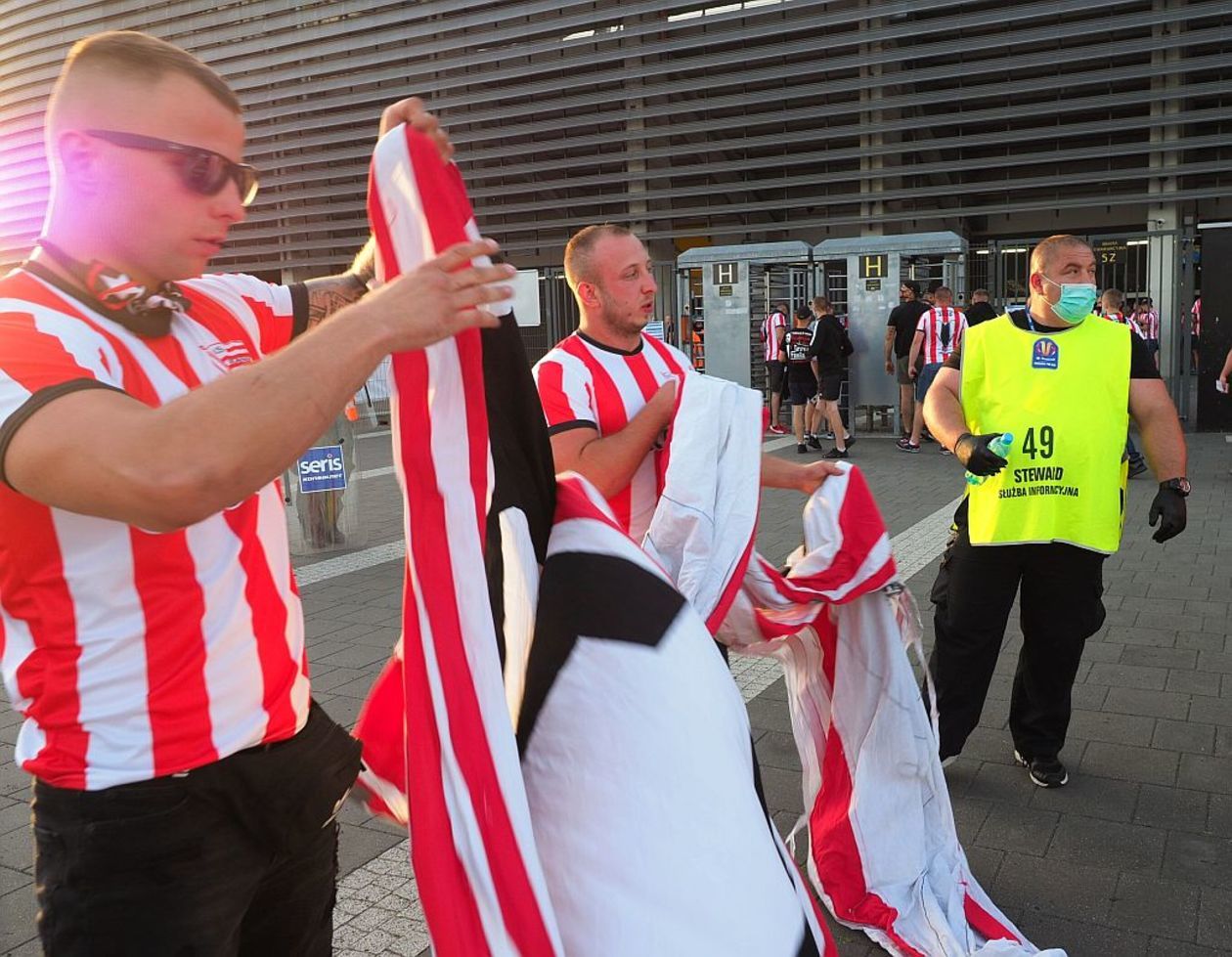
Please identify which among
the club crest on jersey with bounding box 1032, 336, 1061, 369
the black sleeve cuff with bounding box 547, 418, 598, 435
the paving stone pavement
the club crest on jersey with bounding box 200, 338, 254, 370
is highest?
the club crest on jersey with bounding box 200, 338, 254, 370

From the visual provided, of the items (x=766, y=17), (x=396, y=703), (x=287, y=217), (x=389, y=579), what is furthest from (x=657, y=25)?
(x=396, y=703)

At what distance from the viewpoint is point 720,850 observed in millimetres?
1381

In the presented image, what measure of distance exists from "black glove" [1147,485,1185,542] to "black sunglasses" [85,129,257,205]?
11.4 feet

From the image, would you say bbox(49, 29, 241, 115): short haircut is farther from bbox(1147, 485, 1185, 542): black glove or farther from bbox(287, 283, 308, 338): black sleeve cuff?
bbox(1147, 485, 1185, 542): black glove

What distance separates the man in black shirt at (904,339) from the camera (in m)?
13.5

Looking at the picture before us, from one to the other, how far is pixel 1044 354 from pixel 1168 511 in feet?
2.45

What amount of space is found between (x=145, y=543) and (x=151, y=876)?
0.46 m

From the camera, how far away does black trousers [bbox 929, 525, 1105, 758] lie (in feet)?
12.7

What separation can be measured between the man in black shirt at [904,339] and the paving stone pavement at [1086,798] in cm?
707

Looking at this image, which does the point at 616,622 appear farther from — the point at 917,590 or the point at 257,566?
the point at 917,590

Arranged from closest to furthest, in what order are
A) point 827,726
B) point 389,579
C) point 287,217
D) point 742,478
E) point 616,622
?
point 616,622 → point 742,478 → point 827,726 → point 389,579 → point 287,217

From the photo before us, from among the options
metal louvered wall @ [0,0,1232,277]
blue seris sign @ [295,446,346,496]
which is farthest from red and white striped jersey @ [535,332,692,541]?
metal louvered wall @ [0,0,1232,277]

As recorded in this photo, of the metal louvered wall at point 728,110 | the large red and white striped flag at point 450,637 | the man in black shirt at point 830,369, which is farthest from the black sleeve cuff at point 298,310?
the metal louvered wall at point 728,110

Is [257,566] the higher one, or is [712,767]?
[257,566]
